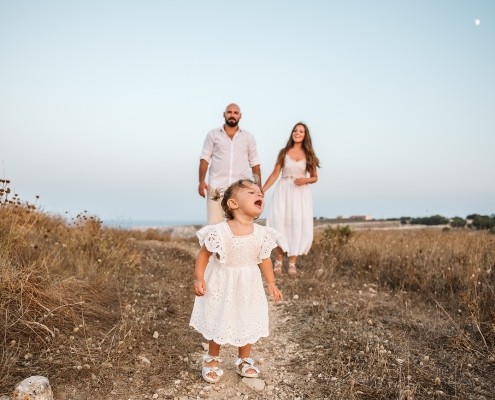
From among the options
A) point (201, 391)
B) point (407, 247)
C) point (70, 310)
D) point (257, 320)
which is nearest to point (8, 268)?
point (70, 310)

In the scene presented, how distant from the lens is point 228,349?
4277mm

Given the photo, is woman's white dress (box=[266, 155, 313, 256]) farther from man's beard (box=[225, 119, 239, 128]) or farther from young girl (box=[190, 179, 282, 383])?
young girl (box=[190, 179, 282, 383])

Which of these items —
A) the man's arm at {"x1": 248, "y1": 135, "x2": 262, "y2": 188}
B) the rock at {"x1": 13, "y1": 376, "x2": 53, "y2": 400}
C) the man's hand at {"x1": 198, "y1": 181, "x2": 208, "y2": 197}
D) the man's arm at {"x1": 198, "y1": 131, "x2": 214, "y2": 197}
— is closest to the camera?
the rock at {"x1": 13, "y1": 376, "x2": 53, "y2": 400}

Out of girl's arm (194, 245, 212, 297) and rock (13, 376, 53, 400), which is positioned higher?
girl's arm (194, 245, 212, 297)

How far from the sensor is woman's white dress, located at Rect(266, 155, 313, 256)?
7.41 meters

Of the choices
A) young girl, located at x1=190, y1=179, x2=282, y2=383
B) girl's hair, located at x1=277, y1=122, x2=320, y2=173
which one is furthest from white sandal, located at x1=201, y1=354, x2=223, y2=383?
girl's hair, located at x1=277, y1=122, x2=320, y2=173

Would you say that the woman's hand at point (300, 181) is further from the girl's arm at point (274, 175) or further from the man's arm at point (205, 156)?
the man's arm at point (205, 156)

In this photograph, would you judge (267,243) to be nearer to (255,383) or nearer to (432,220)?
(255,383)

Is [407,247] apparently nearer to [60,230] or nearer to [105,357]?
[105,357]

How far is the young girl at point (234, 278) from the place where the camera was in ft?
11.0

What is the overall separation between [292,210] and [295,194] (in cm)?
29

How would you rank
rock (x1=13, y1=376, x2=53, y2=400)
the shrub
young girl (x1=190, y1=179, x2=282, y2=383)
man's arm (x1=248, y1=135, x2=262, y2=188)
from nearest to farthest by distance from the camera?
rock (x1=13, y1=376, x2=53, y2=400) < young girl (x1=190, y1=179, x2=282, y2=383) < man's arm (x1=248, y1=135, x2=262, y2=188) < the shrub

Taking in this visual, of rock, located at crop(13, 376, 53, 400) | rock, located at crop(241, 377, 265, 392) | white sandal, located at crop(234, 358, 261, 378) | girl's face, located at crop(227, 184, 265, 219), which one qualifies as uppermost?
girl's face, located at crop(227, 184, 265, 219)

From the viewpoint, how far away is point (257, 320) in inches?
136
